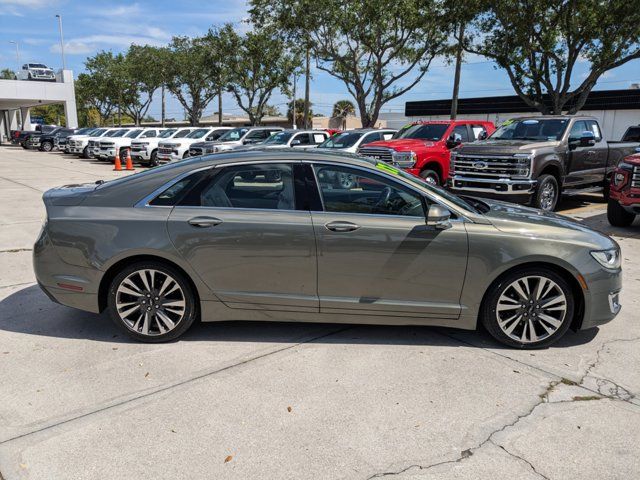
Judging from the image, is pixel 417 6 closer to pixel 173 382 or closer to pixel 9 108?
pixel 173 382

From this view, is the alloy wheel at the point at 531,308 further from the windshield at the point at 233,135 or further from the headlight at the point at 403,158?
the windshield at the point at 233,135

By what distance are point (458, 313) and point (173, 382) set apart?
2238 mm

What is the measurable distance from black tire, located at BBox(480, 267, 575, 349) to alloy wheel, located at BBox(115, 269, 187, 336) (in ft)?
8.11

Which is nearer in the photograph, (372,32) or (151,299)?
(151,299)

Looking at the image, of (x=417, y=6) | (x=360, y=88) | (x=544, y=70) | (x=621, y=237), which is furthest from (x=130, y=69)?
(x=621, y=237)

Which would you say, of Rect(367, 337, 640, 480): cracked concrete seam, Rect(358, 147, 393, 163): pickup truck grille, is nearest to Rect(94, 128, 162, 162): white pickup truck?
Rect(358, 147, 393, 163): pickup truck grille

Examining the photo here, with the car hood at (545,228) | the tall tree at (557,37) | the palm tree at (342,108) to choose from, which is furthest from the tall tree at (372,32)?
the palm tree at (342,108)

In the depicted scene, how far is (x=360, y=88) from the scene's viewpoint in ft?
93.1

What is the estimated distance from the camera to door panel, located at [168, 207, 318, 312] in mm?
4172

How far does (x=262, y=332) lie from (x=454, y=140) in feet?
32.7

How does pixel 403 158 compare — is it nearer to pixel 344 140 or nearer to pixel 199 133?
pixel 344 140

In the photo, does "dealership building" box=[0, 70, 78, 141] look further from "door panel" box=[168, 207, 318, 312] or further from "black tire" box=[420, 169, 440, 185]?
"door panel" box=[168, 207, 318, 312]

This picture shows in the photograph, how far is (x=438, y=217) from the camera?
4.05 meters

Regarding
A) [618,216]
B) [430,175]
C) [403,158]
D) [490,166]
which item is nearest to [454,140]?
[430,175]
